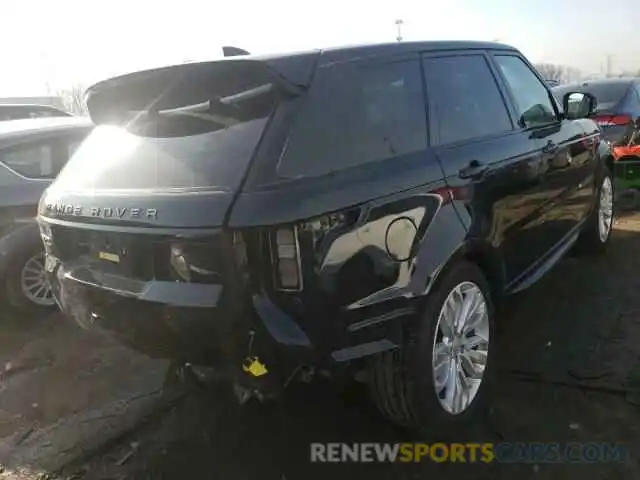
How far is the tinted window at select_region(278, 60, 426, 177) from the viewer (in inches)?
97.2

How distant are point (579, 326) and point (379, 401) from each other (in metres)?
1.96

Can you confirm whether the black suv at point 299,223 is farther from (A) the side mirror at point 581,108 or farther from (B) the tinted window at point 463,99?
(A) the side mirror at point 581,108

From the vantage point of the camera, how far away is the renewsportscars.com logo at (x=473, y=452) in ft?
9.28

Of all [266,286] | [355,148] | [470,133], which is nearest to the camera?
[266,286]

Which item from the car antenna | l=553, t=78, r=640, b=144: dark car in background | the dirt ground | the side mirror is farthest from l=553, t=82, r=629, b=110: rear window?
the car antenna

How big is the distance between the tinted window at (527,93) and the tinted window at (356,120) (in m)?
1.12

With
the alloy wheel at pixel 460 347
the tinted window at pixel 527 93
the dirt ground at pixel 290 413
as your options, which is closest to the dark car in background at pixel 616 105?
the tinted window at pixel 527 93

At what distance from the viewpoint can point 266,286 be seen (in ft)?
7.57

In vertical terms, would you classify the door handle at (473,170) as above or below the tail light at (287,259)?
→ above

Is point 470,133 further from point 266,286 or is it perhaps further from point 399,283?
point 266,286

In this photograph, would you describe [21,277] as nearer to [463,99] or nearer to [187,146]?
[187,146]

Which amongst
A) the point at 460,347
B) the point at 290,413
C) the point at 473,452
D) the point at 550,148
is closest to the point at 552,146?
the point at 550,148

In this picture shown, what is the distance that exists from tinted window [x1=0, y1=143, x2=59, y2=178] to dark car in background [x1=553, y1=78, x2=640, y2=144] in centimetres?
673

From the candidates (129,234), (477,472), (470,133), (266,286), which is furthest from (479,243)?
(129,234)
